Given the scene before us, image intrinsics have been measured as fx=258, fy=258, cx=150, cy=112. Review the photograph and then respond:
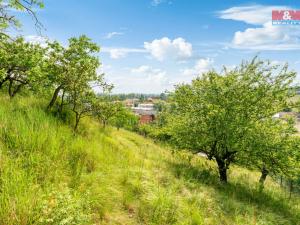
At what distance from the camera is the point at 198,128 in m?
11.1

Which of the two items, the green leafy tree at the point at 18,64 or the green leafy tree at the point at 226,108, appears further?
the green leafy tree at the point at 18,64

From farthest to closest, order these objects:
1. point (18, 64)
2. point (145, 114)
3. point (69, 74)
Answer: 1. point (145, 114)
2. point (18, 64)
3. point (69, 74)

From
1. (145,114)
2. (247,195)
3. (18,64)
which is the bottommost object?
(145,114)

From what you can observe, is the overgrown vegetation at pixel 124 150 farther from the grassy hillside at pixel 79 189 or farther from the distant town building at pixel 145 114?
the distant town building at pixel 145 114

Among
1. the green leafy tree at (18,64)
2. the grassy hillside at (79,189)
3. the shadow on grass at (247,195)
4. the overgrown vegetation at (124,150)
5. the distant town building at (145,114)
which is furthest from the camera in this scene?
the distant town building at (145,114)

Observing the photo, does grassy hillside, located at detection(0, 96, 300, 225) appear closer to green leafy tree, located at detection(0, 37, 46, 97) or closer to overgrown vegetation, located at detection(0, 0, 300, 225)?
overgrown vegetation, located at detection(0, 0, 300, 225)

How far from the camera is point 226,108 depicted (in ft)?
34.3

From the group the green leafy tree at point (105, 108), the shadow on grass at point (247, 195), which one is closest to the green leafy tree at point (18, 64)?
the green leafy tree at point (105, 108)

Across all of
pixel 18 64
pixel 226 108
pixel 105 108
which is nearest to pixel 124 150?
pixel 105 108

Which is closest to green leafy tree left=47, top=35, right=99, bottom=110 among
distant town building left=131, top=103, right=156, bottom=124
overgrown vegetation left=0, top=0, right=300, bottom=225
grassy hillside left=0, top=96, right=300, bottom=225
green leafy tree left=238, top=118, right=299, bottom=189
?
overgrown vegetation left=0, top=0, right=300, bottom=225

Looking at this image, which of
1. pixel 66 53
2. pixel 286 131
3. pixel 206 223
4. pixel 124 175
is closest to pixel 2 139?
pixel 124 175

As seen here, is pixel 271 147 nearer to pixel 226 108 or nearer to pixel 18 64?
pixel 226 108

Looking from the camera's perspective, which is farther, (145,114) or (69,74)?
(145,114)

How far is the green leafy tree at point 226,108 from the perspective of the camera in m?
10.2
